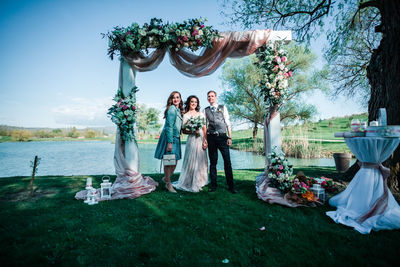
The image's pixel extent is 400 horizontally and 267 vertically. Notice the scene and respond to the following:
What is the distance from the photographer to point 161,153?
15.3 feet

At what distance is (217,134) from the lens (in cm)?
452

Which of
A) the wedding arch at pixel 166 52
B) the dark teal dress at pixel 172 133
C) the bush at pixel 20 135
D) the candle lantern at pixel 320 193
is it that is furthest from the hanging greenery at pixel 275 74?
the bush at pixel 20 135

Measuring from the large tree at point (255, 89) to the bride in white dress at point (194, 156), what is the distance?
44.7 ft

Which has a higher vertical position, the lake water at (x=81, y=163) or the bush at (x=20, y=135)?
the bush at (x=20, y=135)

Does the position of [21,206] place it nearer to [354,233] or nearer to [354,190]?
[354,233]

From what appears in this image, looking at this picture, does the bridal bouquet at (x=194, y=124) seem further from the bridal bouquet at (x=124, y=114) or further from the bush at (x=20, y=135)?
the bush at (x=20, y=135)

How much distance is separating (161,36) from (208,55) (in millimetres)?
1188

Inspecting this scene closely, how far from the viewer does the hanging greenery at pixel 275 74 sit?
175 inches

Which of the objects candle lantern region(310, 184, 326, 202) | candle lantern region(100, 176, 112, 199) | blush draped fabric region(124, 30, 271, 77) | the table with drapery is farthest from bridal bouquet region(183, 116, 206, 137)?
the table with drapery

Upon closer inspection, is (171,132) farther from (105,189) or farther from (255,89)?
(255,89)

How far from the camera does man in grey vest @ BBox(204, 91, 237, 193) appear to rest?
4.50 metres

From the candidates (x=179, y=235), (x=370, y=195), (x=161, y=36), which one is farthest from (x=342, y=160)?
(x=161, y=36)

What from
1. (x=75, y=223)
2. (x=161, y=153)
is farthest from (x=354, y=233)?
(x=75, y=223)

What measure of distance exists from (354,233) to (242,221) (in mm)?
1503
